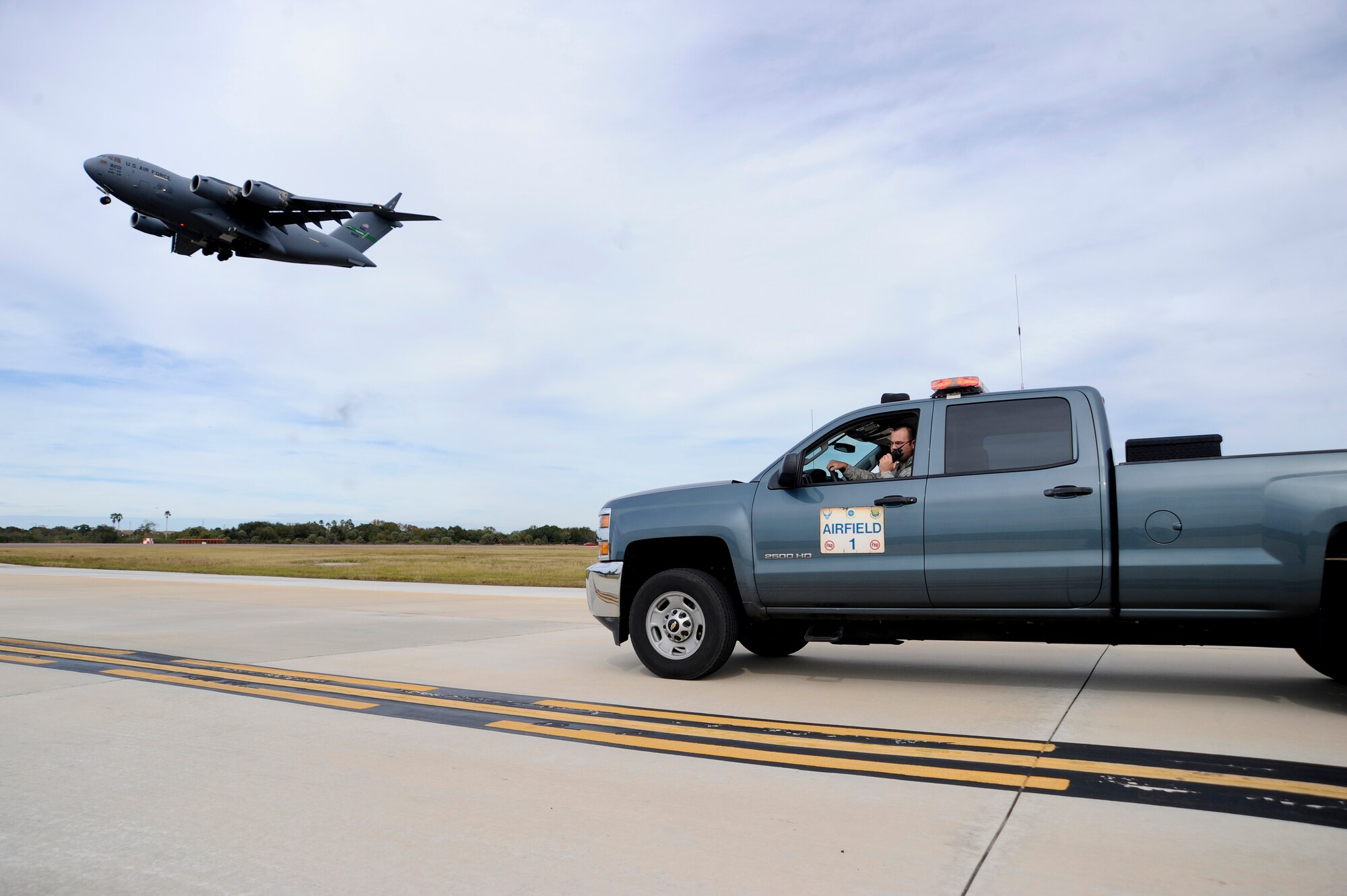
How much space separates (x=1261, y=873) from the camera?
9.14ft

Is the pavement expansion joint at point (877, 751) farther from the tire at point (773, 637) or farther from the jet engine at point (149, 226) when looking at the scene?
the jet engine at point (149, 226)

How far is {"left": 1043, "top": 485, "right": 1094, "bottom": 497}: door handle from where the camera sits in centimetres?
552

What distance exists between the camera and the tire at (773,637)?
6.77m

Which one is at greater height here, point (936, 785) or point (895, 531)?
point (895, 531)

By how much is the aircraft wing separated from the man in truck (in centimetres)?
2789

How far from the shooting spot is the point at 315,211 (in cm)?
3169

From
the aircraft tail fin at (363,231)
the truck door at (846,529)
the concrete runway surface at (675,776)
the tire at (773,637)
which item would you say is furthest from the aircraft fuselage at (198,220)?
the truck door at (846,529)

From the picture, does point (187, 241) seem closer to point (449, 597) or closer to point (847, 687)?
point (449, 597)

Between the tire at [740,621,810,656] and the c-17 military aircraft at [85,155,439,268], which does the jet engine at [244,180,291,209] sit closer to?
the c-17 military aircraft at [85,155,439,268]

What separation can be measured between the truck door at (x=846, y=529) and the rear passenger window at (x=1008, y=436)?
0.21m

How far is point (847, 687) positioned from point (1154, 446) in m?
2.59

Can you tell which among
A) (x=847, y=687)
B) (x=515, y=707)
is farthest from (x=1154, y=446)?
(x=515, y=707)

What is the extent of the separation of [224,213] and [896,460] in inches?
1124

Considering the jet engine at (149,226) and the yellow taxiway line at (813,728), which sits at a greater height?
the jet engine at (149,226)
